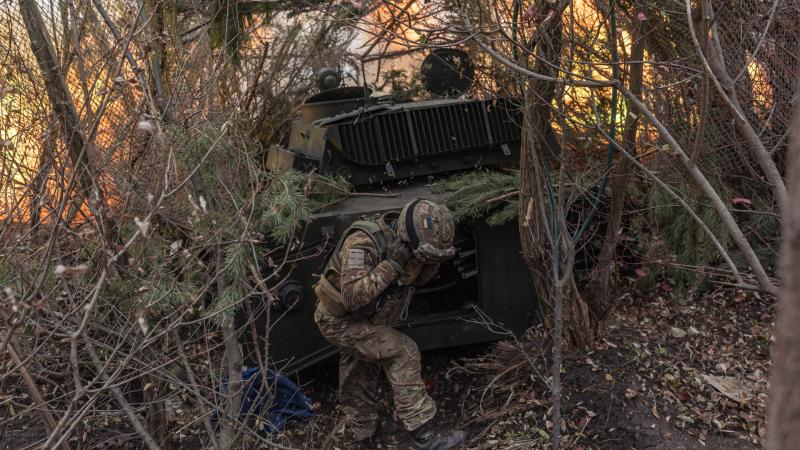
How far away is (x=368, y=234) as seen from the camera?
4961mm

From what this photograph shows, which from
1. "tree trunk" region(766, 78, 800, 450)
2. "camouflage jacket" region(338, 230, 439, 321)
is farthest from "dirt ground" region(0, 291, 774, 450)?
"tree trunk" region(766, 78, 800, 450)

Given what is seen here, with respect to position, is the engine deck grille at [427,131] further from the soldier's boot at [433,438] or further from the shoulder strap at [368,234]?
the soldier's boot at [433,438]

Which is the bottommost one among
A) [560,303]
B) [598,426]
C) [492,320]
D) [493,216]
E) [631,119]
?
[598,426]

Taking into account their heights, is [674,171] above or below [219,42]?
below

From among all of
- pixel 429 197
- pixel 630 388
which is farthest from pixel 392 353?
pixel 630 388

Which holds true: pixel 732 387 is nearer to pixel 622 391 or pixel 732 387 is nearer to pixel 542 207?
pixel 622 391

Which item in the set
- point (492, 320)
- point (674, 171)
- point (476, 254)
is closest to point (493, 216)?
point (476, 254)

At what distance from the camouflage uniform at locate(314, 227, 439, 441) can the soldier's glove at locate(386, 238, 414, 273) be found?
6 centimetres

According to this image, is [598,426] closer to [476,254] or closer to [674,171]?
[476,254]

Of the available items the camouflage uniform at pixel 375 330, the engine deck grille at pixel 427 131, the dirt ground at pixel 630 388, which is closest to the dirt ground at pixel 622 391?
the dirt ground at pixel 630 388

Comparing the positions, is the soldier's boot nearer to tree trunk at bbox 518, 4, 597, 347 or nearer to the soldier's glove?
tree trunk at bbox 518, 4, 597, 347

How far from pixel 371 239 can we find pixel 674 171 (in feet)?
7.13

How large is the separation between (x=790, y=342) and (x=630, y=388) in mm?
4127

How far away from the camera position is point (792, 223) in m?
1.05
